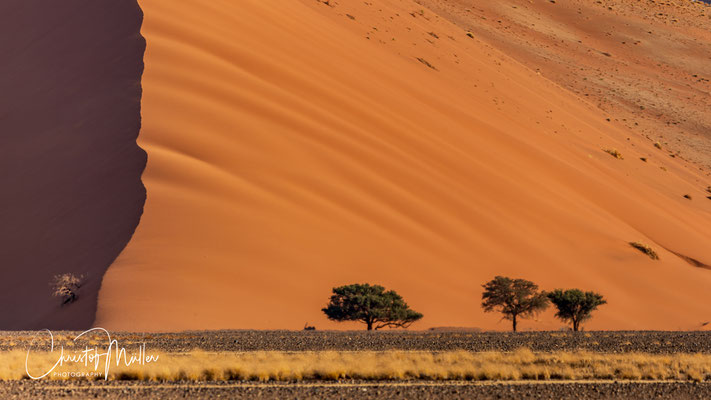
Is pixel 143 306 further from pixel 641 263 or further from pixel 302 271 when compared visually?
pixel 641 263

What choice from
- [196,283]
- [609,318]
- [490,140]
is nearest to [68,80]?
[196,283]

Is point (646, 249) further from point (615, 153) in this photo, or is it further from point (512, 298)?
point (615, 153)

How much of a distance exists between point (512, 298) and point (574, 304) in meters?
1.59

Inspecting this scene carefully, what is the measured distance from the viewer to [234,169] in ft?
63.2

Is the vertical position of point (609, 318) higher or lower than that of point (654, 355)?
higher

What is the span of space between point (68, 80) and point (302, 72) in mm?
6845

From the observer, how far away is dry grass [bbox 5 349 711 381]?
10.9 m

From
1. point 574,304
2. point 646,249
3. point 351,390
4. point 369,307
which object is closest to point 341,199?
point 369,307

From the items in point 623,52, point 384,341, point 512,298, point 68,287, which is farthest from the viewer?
point 623,52

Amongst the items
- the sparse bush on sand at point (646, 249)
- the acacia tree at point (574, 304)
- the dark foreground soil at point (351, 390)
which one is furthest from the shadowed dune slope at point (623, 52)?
the dark foreground soil at point (351, 390)

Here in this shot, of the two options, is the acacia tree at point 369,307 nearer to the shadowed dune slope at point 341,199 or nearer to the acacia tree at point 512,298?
the shadowed dune slope at point 341,199

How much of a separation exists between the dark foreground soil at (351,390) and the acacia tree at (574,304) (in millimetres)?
7764

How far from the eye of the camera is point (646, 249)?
23.4 m

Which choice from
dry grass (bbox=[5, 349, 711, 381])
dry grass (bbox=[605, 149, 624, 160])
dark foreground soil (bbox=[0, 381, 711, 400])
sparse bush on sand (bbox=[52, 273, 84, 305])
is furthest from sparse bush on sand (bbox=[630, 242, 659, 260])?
sparse bush on sand (bbox=[52, 273, 84, 305])
